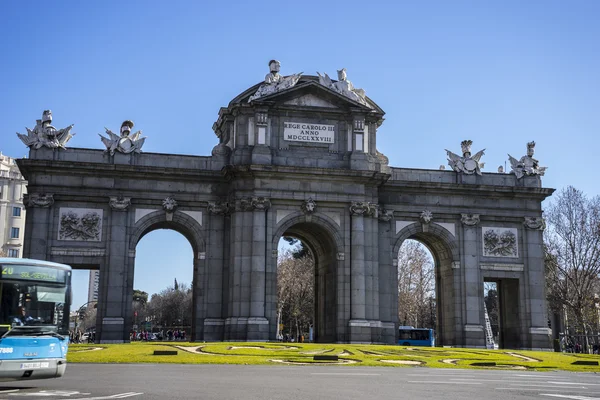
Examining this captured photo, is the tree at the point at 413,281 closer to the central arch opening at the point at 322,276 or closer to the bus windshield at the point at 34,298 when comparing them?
the central arch opening at the point at 322,276

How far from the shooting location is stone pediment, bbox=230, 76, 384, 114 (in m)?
51.3

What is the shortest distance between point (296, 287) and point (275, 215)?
4511cm

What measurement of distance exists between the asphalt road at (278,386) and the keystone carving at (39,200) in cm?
2417

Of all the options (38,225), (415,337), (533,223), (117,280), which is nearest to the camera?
(38,225)

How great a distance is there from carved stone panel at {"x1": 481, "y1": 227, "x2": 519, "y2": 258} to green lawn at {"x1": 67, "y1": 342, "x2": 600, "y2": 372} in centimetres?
1099

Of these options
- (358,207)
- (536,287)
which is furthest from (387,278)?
(536,287)

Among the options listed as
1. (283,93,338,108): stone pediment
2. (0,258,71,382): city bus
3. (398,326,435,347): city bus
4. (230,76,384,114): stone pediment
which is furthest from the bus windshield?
(398,326,435,347): city bus

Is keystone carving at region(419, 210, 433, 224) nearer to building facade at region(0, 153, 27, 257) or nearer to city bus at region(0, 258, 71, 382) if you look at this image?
city bus at region(0, 258, 71, 382)

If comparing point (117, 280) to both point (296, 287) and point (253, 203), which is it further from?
point (296, 287)

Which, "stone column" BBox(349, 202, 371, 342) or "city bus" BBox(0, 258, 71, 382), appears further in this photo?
"stone column" BBox(349, 202, 371, 342)

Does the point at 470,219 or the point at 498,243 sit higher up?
the point at 470,219

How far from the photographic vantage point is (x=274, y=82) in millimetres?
51656

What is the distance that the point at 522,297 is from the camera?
54906 millimetres

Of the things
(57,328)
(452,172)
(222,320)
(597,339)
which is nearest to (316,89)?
(452,172)
